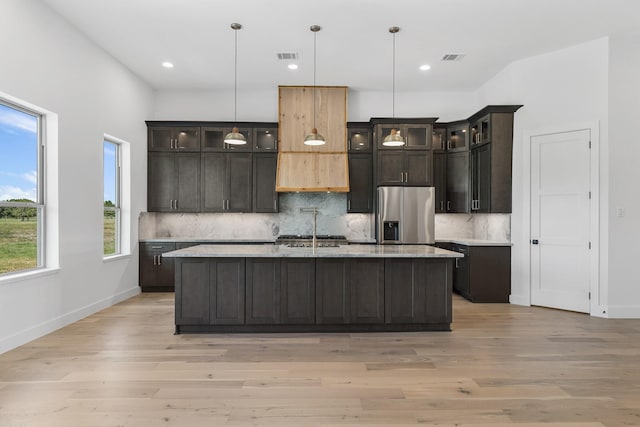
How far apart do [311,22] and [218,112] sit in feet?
9.86

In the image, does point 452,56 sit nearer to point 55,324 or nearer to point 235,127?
point 235,127

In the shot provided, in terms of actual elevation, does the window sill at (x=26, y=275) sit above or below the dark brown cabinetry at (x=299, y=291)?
above

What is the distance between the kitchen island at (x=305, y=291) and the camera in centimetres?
386

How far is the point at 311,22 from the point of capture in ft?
13.9

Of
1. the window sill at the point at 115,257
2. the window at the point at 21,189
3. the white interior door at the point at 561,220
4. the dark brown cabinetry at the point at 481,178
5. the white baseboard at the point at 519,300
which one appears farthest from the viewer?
the dark brown cabinetry at the point at 481,178

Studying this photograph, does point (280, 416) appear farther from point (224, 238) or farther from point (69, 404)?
point (224, 238)

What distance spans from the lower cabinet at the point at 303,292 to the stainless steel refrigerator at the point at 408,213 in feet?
6.39

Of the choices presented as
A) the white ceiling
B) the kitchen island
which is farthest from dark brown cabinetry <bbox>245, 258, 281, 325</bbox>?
the white ceiling

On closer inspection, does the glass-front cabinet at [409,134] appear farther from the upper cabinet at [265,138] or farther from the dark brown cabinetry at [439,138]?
the upper cabinet at [265,138]

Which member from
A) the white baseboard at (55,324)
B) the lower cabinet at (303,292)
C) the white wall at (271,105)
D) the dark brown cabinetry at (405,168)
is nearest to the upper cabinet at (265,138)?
the white wall at (271,105)

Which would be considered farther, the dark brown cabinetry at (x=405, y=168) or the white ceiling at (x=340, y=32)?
the dark brown cabinetry at (x=405, y=168)

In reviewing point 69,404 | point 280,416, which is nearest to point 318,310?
point 280,416

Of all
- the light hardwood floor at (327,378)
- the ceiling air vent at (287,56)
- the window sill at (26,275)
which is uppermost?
the ceiling air vent at (287,56)

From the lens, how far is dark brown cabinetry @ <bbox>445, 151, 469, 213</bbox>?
19.9ft
